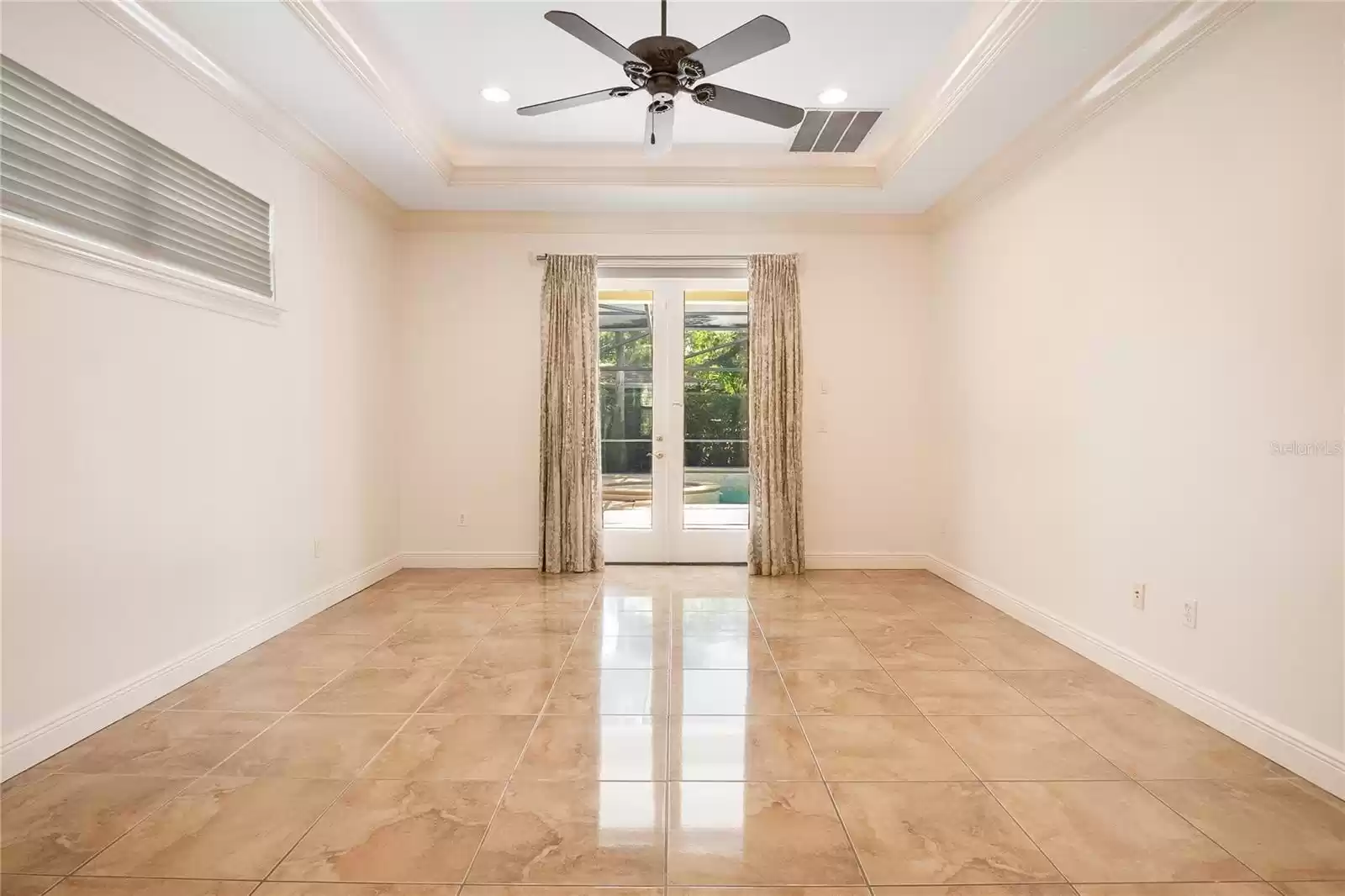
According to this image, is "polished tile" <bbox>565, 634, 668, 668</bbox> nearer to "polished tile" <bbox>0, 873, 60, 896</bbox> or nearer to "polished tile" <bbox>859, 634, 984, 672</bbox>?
"polished tile" <bbox>859, 634, 984, 672</bbox>

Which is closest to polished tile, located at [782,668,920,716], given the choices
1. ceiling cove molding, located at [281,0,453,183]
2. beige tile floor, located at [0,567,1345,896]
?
beige tile floor, located at [0,567,1345,896]

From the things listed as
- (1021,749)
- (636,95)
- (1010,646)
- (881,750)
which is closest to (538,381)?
(636,95)

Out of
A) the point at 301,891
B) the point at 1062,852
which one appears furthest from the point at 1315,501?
the point at 301,891

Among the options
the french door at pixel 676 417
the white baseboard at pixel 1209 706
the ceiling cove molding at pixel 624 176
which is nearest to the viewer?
the white baseboard at pixel 1209 706

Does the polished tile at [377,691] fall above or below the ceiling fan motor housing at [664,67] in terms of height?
below

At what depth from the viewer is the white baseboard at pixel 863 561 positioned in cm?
536

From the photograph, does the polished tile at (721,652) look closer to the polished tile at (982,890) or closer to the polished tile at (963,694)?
the polished tile at (963,694)

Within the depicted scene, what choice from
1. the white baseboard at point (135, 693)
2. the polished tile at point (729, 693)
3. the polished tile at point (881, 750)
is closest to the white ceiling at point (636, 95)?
the white baseboard at point (135, 693)

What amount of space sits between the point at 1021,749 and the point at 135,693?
3.39 metres

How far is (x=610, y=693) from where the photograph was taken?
285 cm

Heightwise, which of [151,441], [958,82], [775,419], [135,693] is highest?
[958,82]

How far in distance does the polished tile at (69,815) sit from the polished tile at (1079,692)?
10.4 ft

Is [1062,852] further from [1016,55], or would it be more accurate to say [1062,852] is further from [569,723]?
[1016,55]

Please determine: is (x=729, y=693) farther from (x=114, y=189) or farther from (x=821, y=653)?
(x=114, y=189)
